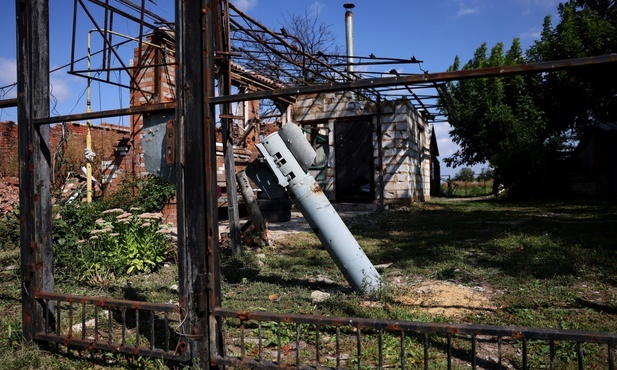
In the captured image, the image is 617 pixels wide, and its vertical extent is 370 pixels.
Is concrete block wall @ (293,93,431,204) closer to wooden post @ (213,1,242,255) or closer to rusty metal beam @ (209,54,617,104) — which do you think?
wooden post @ (213,1,242,255)

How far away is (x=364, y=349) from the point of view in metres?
3.05

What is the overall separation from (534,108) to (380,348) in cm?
2081

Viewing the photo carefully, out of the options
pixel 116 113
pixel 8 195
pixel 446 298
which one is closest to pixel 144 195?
pixel 8 195

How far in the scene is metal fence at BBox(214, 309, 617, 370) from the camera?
2.31m

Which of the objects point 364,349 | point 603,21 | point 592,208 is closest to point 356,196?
point 592,208

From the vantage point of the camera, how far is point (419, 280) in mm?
4969

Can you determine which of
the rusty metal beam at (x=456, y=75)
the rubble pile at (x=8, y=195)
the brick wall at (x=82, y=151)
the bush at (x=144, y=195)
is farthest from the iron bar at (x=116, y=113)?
the rubble pile at (x=8, y=195)

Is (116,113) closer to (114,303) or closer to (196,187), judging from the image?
(196,187)

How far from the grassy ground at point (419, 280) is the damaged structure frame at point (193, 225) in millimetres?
330

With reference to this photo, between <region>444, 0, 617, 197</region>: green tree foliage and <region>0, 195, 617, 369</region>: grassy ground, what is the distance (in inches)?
407

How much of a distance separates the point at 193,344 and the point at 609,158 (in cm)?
2014

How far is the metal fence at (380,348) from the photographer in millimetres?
2309

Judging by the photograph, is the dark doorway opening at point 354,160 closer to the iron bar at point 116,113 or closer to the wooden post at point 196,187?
the iron bar at point 116,113

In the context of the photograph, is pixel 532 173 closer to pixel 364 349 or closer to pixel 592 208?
pixel 592 208
